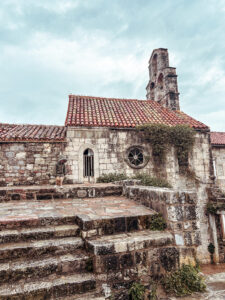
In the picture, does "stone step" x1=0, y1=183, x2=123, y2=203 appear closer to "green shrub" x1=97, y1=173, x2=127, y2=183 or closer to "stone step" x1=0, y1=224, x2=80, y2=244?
"stone step" x1=0, y1=224, x2=80, y2=244

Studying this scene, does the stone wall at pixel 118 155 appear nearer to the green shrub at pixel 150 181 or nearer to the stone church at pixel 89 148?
the stone church at pixel 89 148

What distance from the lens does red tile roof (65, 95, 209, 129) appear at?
10477 millimetres

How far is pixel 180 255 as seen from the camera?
300 centimetres

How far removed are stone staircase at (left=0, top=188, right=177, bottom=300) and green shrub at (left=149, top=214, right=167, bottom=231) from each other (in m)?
0.09

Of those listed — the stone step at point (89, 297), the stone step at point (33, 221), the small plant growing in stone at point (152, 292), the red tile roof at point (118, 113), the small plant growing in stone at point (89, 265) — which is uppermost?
the red tile roof at point (118, 113)

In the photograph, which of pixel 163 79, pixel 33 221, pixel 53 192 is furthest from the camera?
pixel 163 79

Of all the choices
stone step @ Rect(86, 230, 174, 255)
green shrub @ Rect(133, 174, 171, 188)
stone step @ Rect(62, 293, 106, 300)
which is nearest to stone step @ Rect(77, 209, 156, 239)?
stone step @ Rect(86, 230, 174, 255)

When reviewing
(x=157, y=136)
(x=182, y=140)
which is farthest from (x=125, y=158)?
(x=182, y=140)

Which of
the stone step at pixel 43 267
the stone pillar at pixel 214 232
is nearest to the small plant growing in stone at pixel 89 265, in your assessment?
the stone step at pixel 43 267

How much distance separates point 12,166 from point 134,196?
6983 millimetres

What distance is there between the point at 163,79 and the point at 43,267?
13.9m

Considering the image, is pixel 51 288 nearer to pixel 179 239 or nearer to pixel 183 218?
pixel 179 239

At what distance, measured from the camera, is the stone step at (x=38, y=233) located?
9.42ft

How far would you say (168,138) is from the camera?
1073 centimetres
